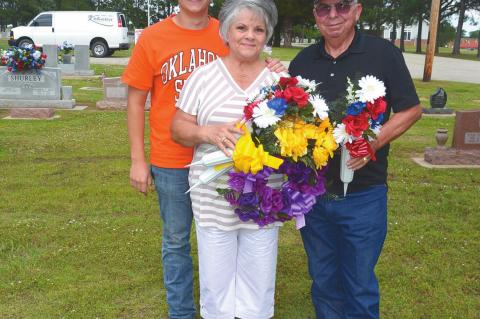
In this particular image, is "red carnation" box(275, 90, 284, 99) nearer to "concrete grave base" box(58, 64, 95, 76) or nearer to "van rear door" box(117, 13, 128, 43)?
"concrete grave base" box(58, 64, 95, 76)

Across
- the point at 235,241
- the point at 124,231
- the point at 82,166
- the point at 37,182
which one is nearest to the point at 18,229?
the point at 124,231

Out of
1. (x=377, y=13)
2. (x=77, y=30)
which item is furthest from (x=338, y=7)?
(x=377, y=13)

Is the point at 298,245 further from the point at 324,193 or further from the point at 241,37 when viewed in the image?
the point at 241,37

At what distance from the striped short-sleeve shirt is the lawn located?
4.53 ft

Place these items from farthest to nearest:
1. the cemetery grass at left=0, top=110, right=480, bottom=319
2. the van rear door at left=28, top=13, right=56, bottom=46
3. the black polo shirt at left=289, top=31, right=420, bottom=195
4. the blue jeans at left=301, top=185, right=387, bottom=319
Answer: the van rear door at left=28, top=13, right=56, bottom=46 → the cemetery grass at left=0, top=110, right=480, bottom=319 → the blue jeans at left=301, top=185, right=387, bottom=319 → the black polo shirt at left=289, top=31, right=420, bottom=195

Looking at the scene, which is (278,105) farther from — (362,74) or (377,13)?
(377,13)

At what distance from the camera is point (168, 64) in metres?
2.72

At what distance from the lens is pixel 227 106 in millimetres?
2436

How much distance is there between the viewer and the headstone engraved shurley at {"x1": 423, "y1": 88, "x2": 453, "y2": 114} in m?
12.4

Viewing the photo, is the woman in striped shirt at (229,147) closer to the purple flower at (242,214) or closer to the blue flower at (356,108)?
the purple flower at (242,214)

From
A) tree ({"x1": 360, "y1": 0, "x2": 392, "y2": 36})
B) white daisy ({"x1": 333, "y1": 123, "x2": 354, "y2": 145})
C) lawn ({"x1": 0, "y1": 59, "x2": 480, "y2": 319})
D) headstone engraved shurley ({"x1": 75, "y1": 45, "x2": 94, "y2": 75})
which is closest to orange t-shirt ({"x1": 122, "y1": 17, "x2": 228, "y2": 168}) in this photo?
white daisy ({"x1": 333, "y1": 123, "x2": 354, "y2": 145})

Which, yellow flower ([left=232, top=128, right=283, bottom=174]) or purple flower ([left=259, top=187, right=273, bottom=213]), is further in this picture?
purple flower ([left=259, top=187, right=273, bottom=213])

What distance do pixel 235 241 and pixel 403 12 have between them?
5801cm

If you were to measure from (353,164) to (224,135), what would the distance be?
630 mm
